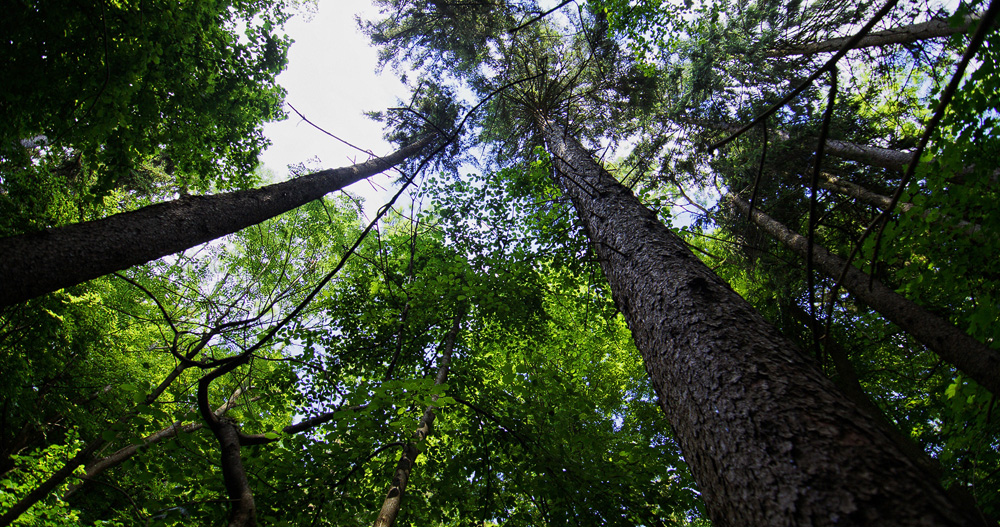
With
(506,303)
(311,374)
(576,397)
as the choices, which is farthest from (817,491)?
(311,374)

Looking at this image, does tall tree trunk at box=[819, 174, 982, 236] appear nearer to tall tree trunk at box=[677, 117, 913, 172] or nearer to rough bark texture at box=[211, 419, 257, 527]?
tall tree trunk at box=[677, 117, 913, 172]

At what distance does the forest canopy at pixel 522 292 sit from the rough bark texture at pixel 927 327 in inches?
1.7

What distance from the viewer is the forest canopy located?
4.39ft

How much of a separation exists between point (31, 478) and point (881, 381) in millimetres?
13689

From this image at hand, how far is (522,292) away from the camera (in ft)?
16.5

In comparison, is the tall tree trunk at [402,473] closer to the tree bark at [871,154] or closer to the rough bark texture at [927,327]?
the rough bark texture at [927,327]

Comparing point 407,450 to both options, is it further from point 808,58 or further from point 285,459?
point 808,58

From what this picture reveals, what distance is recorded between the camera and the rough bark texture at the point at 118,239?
67.5 inches

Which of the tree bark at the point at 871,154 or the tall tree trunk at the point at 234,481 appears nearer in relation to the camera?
the tall tree trunk at the point at 234,481

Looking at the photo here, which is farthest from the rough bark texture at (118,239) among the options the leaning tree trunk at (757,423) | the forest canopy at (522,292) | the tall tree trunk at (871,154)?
the tall tree trunk at (871,154)

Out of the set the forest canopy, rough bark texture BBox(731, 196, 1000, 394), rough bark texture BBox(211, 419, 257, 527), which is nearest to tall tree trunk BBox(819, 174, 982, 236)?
the forest canopy

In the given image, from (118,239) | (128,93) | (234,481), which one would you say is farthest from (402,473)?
(128,93)

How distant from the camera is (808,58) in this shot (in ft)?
22.0

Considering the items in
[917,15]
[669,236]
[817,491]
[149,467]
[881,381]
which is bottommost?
[817,491]
